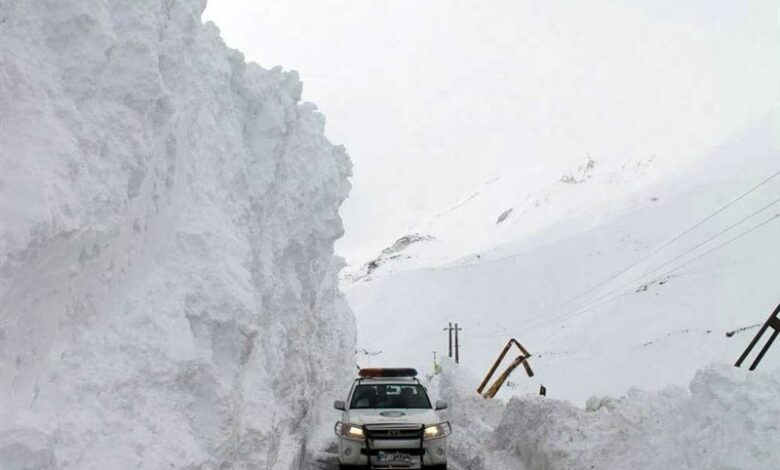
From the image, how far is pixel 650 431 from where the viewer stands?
1050 centimetres

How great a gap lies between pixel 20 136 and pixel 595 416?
10663 mm

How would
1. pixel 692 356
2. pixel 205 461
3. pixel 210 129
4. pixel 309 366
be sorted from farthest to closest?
pixel 692 356 → pixel 309 366 → pixel 210 129 → pixel 205 461

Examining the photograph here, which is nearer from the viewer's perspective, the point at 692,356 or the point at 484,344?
the point at 692,356

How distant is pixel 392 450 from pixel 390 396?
1.93 metres

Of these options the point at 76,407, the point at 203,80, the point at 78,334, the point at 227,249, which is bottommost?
the point at 76,407

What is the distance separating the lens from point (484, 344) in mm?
56500

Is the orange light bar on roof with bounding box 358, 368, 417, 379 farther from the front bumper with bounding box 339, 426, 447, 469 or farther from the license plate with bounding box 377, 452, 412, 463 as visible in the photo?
the license plate with bounding box 377, 452, 412, 463

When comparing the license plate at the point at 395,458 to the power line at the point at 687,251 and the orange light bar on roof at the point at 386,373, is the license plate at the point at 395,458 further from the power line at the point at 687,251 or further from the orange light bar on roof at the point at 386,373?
the power line at the point at 687,251

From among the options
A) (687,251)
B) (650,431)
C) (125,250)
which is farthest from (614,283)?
(125,250)

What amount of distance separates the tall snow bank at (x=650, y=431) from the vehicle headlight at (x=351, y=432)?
11.2 ft

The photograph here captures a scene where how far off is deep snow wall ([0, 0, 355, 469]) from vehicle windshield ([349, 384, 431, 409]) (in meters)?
2.53

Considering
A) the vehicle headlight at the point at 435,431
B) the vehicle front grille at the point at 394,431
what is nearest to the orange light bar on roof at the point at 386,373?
the vehicle headlight at the point at 435,431

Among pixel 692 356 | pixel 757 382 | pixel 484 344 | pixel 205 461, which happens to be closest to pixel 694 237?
pixel 484 344

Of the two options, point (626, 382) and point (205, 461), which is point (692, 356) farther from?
point (205, 461)
